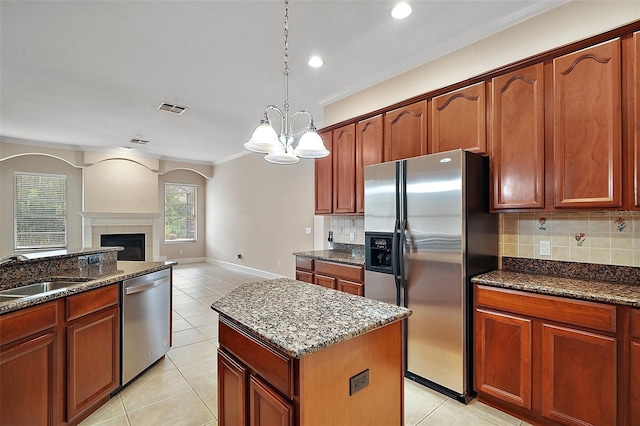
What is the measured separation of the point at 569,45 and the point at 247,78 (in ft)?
9.36

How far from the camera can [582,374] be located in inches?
72.7

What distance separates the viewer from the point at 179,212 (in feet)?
29.5

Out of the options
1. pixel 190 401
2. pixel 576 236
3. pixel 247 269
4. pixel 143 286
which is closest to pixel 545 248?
pixel 576 236

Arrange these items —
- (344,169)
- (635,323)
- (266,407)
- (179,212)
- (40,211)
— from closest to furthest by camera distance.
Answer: (266,407), (635,323), (344,169), (40,211), (179,212)

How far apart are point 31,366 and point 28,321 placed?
0.26m

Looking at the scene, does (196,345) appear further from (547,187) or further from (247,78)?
(547,187)

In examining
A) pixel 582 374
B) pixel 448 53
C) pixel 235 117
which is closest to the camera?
pixel 582 374

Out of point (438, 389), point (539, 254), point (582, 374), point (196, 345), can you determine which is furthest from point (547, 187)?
point (196, 345)

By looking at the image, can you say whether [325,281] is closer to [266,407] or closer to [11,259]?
[266,407]

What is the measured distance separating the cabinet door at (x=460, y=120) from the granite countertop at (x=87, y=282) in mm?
2737

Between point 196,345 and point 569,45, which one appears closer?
point 569,45

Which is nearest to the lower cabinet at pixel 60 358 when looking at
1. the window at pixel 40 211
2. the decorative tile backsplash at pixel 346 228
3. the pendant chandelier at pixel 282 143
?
the pendant chandelier at pixel 282 143

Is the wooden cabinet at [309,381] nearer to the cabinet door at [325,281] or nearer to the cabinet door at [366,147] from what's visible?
the cabinet door at [325,281]

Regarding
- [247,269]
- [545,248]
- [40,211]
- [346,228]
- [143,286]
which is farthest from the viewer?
[247,269]
